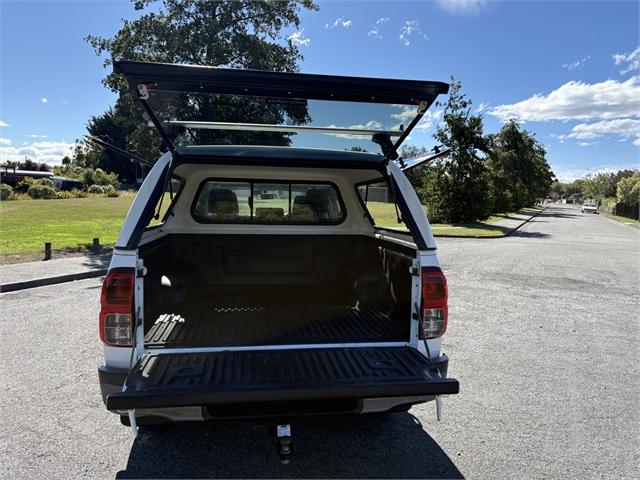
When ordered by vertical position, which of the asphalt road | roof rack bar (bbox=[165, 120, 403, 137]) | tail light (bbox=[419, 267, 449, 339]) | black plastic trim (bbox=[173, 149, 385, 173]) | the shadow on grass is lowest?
the asphalt road

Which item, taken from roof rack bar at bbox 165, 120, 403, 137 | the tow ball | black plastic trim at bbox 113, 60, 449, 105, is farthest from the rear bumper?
roof rack bar at bbox 165, 120, 403, 137

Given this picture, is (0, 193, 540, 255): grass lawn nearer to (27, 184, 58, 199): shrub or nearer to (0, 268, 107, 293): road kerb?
(0, 268, 107, 293): road kerb

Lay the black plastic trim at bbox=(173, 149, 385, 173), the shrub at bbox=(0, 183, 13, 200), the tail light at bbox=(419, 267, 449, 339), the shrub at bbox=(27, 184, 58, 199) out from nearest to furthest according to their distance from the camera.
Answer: the tail light at bbox=(419, 267, 449, 339)
the black plastic trim at bbox=(173, 149, 385, 173)
the shrub at bbox=(0, 183, 13, 200)
the shrub at bbox=(27, 184, 58, 199)

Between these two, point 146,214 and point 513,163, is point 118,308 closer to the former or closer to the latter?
point 146,214

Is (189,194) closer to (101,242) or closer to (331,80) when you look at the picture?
(331,80)

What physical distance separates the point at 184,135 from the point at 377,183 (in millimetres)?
1924

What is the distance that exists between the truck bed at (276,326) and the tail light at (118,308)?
0.30 meters

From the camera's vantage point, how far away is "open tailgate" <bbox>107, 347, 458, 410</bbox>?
91.8 inches

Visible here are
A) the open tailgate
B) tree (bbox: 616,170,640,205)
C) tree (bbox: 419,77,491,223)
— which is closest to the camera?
the open tailgate

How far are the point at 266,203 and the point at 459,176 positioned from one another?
21705 mm

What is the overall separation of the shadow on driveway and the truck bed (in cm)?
64

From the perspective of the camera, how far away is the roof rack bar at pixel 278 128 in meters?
3.43

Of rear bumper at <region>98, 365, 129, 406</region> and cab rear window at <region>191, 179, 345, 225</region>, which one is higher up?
cab rear window at <region>191, 179, 345, 225</region>

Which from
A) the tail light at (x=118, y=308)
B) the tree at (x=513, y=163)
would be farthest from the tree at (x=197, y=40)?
the tree at (x=513, y=163)
